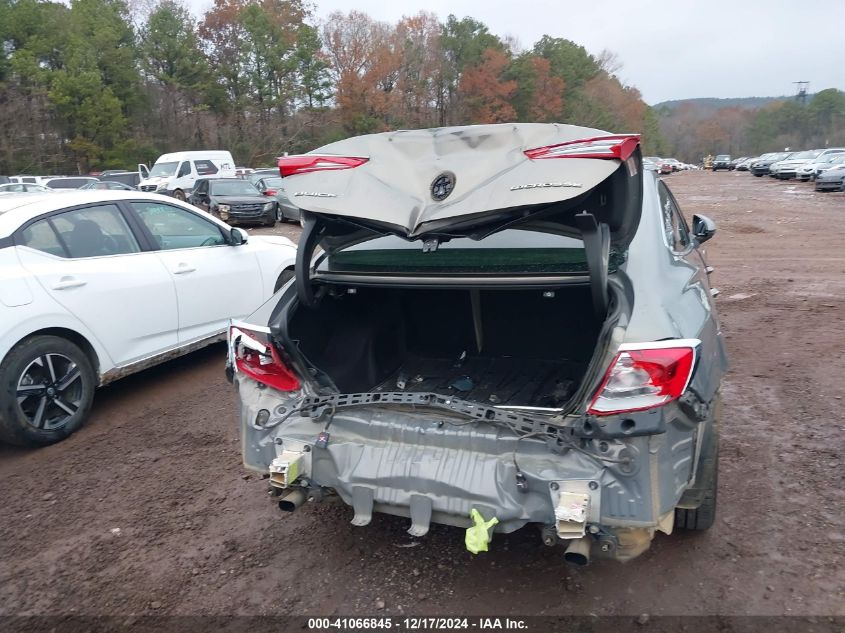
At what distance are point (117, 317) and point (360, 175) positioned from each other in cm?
294

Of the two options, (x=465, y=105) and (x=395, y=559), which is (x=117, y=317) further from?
(x=465, y=105)

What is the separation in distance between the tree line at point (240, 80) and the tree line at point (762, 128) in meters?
58.9

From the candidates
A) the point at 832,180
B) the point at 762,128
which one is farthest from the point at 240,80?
the point at 762,128

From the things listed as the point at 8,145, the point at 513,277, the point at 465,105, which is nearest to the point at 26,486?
the point at 513,277

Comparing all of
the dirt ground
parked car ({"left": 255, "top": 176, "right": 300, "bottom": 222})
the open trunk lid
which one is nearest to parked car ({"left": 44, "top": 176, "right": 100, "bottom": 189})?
parked car ({"left": 255, "top": 176, "right": 300, "bottom": 222})

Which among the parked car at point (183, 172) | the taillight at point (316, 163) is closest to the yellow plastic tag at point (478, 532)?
the taillight at point (316, 163)

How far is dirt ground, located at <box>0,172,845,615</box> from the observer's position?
296cm

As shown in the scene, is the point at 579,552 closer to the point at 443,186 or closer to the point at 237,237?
the point at 443,186

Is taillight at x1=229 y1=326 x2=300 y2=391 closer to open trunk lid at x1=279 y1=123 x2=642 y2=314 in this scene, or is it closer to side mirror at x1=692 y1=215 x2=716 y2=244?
open trunk lid at x1=279 y1=123 x2=642 y2=314

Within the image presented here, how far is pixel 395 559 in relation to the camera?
3.28 m

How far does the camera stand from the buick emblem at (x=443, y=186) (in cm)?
298

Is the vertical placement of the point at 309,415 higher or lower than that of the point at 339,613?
higher

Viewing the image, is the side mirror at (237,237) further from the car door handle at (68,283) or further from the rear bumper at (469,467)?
the rear bumper at (469,467)

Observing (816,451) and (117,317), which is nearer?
(816,451)
